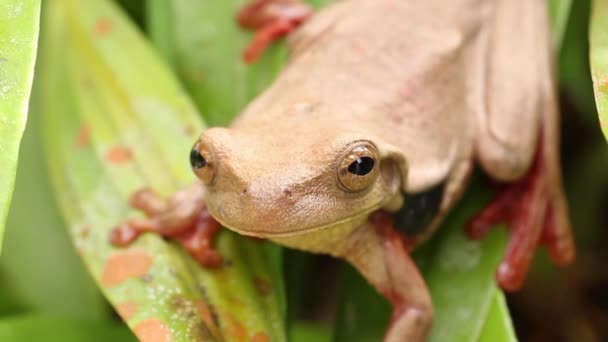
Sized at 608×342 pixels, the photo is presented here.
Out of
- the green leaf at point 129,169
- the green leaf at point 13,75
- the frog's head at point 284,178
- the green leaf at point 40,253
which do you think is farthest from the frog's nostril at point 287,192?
the green leaf at point 40,253

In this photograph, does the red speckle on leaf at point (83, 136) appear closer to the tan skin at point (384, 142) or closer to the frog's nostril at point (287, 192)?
the tan skin at point (384, 142)

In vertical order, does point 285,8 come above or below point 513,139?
above

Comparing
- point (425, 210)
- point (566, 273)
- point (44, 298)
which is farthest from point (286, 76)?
point (566, 273)

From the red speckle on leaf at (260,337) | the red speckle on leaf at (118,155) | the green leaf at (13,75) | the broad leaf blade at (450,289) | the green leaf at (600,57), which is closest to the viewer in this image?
the green leaf at (13,75)

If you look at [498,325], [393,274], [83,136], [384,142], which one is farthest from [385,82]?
[83,136]

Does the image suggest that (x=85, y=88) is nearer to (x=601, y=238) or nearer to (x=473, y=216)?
(x=473, y=216)

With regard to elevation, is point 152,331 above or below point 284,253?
above

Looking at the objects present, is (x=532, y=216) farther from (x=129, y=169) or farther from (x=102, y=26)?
(x=102, y=26)
